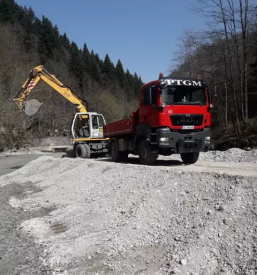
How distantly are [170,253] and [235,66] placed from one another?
52.3 ft

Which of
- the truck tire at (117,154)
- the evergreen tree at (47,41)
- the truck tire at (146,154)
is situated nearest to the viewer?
the truck tire at (146,154)

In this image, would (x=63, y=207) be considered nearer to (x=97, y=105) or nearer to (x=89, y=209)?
(x=89, y=209)

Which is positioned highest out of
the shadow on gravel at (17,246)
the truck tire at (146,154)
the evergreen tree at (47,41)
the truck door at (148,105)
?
the evergreen tree at (47,41)

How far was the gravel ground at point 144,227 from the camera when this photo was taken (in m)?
4.29

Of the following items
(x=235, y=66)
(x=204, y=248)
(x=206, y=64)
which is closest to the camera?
(x=204, y=248)

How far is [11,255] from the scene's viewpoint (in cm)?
525

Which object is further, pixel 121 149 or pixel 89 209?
pixel 121 149

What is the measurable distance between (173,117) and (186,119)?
46cm

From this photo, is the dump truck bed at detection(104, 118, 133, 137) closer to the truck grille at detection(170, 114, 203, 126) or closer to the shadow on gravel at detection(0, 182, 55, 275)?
the truck grille at detection(170, 114, 203, 126)

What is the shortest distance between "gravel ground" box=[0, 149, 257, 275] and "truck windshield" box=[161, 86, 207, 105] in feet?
8.01

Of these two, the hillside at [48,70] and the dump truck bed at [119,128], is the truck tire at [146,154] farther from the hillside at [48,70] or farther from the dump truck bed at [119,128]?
the hillside at [48,70]

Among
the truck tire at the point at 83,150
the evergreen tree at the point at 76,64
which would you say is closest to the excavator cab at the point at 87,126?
Result: the truck tire at the point at 83,150

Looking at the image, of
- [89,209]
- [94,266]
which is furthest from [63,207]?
[94,266]

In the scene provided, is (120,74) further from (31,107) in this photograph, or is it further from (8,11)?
(31,107)
